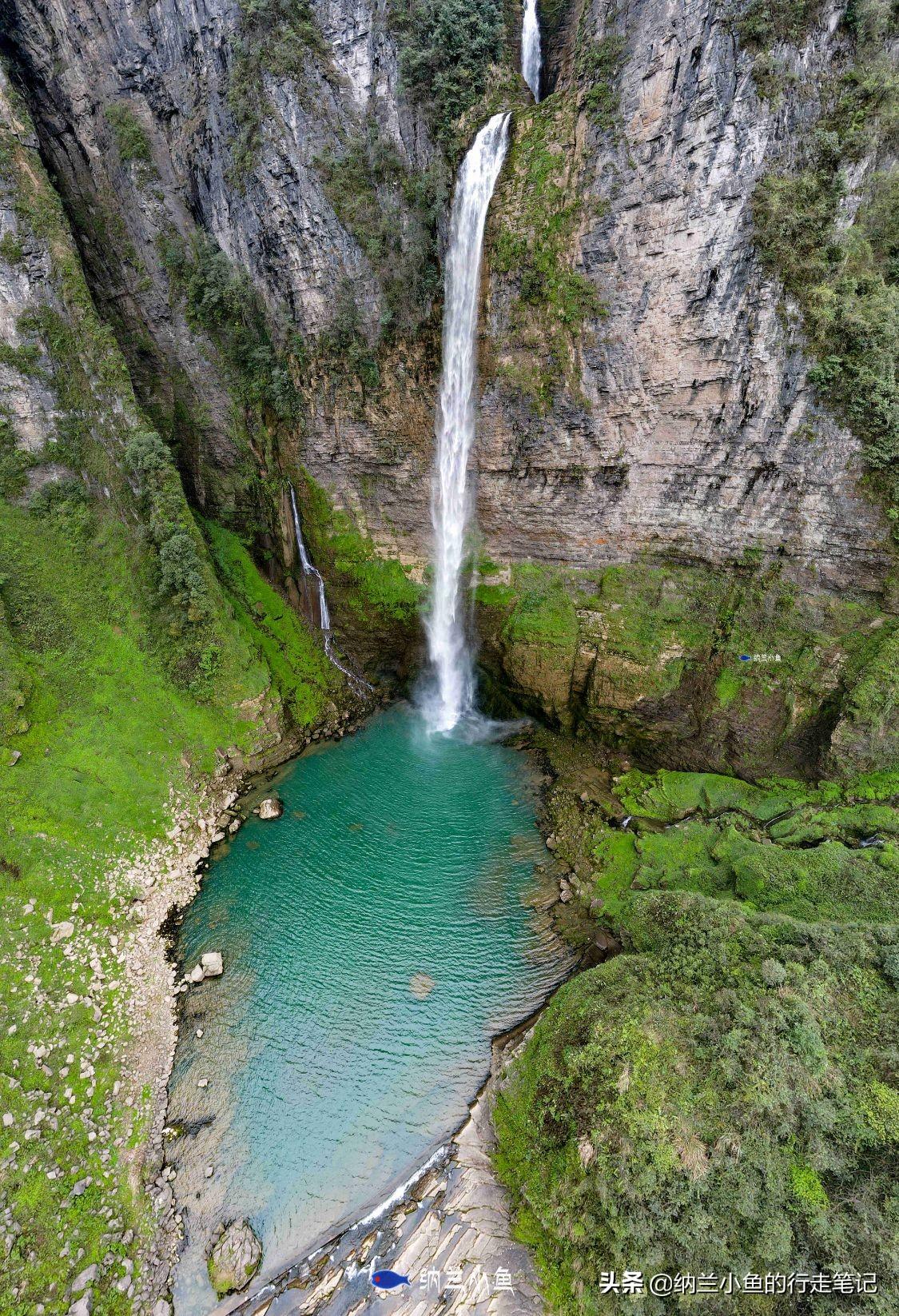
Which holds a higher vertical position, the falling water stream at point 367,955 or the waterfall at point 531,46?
the waterfall at point 531,46

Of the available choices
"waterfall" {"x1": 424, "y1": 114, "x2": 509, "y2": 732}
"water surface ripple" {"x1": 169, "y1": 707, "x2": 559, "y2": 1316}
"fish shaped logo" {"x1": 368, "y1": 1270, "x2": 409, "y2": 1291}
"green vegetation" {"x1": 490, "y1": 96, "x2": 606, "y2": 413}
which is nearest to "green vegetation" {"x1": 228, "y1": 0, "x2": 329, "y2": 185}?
"waterfall" {"x1": 424, "y1": 114, "x2": 509, "y2": 732}

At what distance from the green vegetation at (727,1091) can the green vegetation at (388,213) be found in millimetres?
16849

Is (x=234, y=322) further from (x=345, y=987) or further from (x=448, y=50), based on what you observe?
(x=345, y=987)

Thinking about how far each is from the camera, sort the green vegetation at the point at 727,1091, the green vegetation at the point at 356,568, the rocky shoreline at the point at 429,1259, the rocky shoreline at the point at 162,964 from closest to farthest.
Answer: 1. the green vegetation at the point at 727,1091
2. the rocky shoreline at the point at 429,1259
3. the rocky shoreline at the point at 162,964
4. the green vegetation at the point at 356,568

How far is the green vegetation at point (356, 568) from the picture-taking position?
1878 centimetres

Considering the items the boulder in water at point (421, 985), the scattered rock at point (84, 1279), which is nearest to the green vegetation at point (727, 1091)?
the boulder in water at point (421, 985)

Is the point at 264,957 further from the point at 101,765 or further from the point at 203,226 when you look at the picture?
the point at 203,226

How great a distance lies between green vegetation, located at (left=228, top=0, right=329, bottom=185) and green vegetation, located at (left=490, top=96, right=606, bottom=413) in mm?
6453

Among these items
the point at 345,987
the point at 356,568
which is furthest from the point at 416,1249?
the point at 356,568

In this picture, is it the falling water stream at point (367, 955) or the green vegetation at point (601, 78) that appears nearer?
the falling water stream at point (367, 955)

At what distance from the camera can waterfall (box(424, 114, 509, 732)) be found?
14.1 metres

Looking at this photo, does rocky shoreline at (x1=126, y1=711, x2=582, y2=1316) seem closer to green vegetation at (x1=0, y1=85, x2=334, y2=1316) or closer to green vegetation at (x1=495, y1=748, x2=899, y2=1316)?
green vegetation at (x1=495, y1=748, x2=899, y2=1316)

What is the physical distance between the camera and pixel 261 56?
15078mm

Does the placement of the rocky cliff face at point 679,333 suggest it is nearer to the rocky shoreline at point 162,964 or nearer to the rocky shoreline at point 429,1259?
the rocky shoreline at point 162,964
